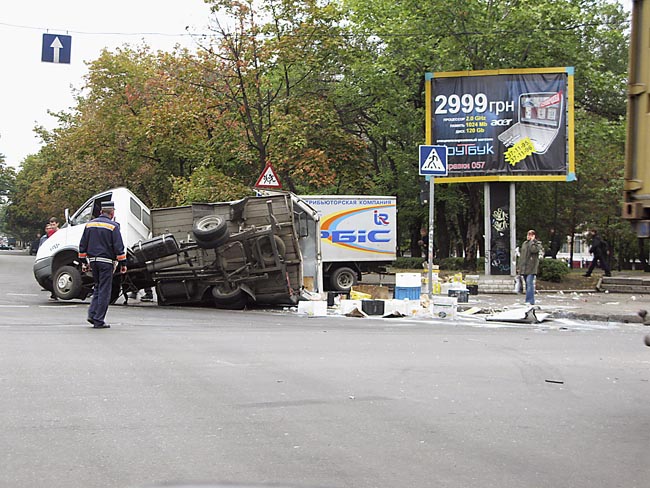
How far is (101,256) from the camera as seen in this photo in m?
12.0

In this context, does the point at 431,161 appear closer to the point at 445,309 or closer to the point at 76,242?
the point at 445,309

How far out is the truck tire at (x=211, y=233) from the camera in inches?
639

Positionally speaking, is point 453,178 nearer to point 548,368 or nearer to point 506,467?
point 548,368

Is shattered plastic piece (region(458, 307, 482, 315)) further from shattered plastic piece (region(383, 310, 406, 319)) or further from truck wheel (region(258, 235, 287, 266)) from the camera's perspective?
truck wheel (region(258, 235, 287, 266))

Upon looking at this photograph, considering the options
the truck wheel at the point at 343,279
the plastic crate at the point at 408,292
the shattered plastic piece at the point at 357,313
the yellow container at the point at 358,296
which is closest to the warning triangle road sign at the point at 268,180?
the yellow container at the point at 358,296

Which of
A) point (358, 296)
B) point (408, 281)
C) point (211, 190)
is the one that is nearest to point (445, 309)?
point (408, 281)

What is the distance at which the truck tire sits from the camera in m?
16.2

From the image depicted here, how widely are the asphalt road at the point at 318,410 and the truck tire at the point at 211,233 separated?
460 cm

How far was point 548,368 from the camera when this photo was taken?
9.09 meters

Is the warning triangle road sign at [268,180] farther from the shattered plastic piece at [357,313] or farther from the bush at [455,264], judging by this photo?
the bush at [455,264]

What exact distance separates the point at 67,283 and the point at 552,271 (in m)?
17.5

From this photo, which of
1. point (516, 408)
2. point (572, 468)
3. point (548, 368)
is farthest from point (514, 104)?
point (572, 468)

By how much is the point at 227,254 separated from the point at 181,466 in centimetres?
1185

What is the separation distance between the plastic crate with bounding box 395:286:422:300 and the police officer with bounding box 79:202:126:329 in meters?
7.32
